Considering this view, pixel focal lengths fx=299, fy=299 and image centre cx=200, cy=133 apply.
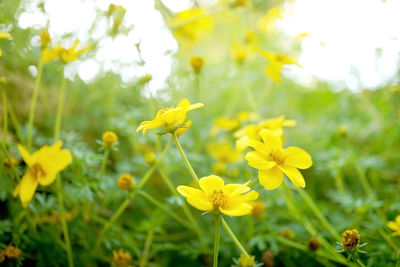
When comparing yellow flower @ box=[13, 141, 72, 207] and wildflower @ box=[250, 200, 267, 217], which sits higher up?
yellow flower @ box=[13, 141, 72, 207]

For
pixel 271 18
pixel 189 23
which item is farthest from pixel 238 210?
pixel 271 18

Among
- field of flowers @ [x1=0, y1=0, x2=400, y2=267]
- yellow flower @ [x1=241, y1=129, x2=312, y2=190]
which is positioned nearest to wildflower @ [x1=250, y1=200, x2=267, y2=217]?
field of flowers @ [x1=0, y1=0, x2=400, y2=267]

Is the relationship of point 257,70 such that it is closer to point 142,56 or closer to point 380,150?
point 380,150

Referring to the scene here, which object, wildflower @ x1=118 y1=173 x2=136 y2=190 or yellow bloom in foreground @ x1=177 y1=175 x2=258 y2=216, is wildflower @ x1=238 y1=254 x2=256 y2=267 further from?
wildflower @ x1=118 y1=173 x2=136 y2=190

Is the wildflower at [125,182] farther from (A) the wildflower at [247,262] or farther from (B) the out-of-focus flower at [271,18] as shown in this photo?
(B) the out-of-focus flower at [271,18]

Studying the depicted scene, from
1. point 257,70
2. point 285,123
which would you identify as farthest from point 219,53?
point 285,123

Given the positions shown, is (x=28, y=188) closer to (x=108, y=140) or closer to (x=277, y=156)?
(x=108, y=140)

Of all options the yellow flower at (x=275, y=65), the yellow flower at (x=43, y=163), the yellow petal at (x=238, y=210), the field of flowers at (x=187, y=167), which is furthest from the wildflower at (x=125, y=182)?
the yellow flower at (x=275, y=65)
